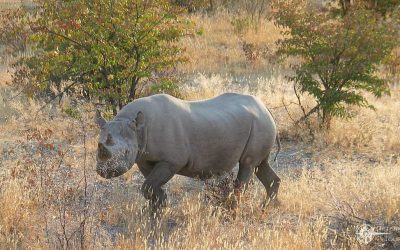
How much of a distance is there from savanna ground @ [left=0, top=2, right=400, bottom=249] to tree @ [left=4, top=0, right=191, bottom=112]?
0.84 meters

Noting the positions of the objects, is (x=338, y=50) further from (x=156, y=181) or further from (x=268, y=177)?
(x=156, y=181)

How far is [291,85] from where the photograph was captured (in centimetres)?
1438

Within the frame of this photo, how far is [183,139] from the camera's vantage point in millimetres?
5914

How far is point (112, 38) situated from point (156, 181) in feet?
15.1

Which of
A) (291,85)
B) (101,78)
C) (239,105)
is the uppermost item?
(239,105)

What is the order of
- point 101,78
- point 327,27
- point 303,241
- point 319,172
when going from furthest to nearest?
point 101,78
point 327,27
point 319,172
point 303,241

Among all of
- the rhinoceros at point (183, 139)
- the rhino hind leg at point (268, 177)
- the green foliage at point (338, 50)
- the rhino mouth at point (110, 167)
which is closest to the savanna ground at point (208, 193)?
the rhino hind leg at point (268, 177)

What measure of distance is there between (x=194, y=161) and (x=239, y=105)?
910 millimetres

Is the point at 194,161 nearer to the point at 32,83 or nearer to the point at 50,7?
the point at 50,7

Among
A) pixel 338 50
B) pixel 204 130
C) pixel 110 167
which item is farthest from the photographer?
pixel 338 50

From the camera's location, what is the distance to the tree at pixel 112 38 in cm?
941

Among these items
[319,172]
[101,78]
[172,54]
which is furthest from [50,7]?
[319,172]

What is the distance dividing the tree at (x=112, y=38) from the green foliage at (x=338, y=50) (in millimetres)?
2050

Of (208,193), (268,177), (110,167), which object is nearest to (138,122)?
(110,167)
